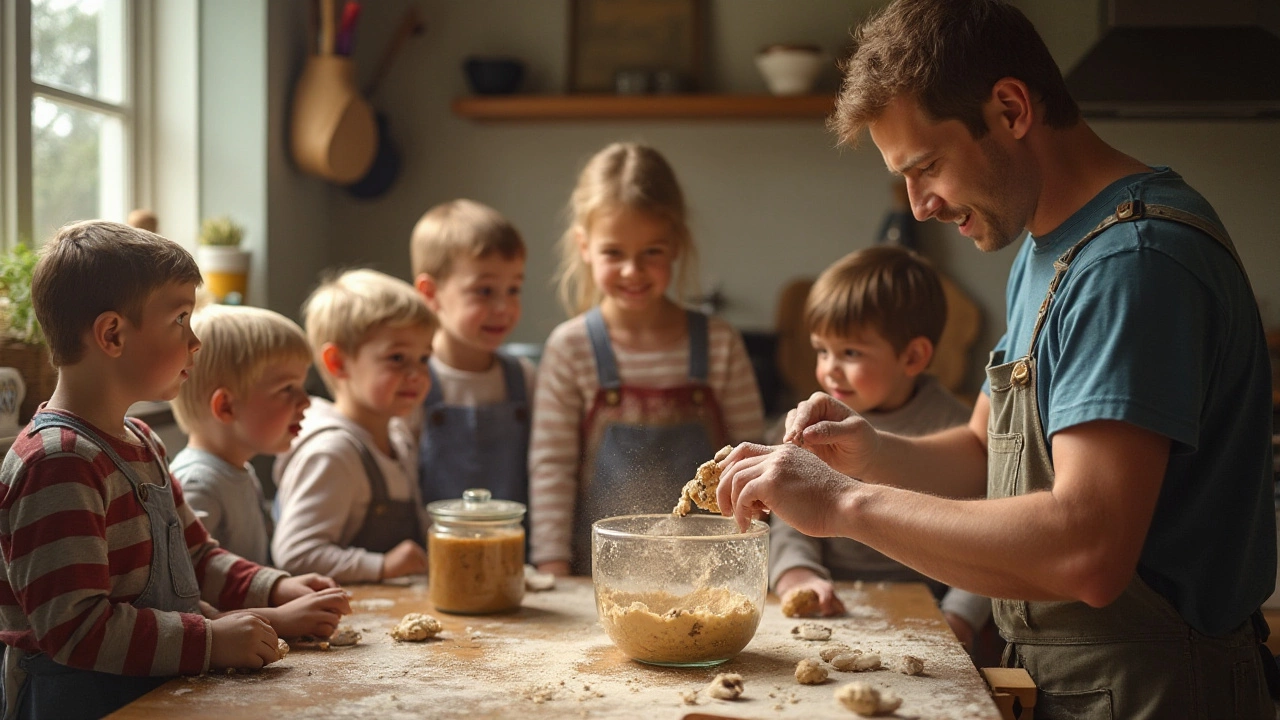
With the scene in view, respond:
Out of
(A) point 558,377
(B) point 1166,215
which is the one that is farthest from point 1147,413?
(A) point 558,377

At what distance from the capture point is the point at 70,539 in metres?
1.20

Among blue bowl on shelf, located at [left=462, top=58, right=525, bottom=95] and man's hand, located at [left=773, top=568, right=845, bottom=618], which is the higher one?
blue bowl on shelf, located at [left=462, top=58, right=525, bottom=95]

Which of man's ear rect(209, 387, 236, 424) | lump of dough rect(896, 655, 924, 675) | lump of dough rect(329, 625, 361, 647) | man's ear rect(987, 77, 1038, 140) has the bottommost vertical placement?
lump of dough rect(329, 625, 361, 647)

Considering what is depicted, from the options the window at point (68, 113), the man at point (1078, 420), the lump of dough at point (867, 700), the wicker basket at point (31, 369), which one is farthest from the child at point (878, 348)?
the window at point (68, 113)

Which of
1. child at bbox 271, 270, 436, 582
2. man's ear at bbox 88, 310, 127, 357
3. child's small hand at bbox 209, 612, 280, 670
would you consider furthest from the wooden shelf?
child's small hand at bbox 209, 612, 280, 670

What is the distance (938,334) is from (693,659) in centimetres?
101

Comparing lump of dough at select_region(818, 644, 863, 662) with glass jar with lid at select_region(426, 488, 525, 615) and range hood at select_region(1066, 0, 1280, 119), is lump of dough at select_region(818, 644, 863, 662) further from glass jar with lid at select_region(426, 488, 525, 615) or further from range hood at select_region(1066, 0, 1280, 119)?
range hood at select_region(1066, 0, 1280, 119)

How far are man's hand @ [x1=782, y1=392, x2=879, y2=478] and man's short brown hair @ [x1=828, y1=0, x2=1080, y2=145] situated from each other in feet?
1.34

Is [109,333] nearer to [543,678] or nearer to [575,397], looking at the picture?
[543,678]

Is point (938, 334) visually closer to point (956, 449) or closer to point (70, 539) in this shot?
point (956, 449)

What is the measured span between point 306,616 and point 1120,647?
0.96 meters

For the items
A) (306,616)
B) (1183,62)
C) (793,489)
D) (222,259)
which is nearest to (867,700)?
(793,489)

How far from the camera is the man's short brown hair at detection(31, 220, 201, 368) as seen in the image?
1.28 metres

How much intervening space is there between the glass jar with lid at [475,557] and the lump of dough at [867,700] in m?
0.59
